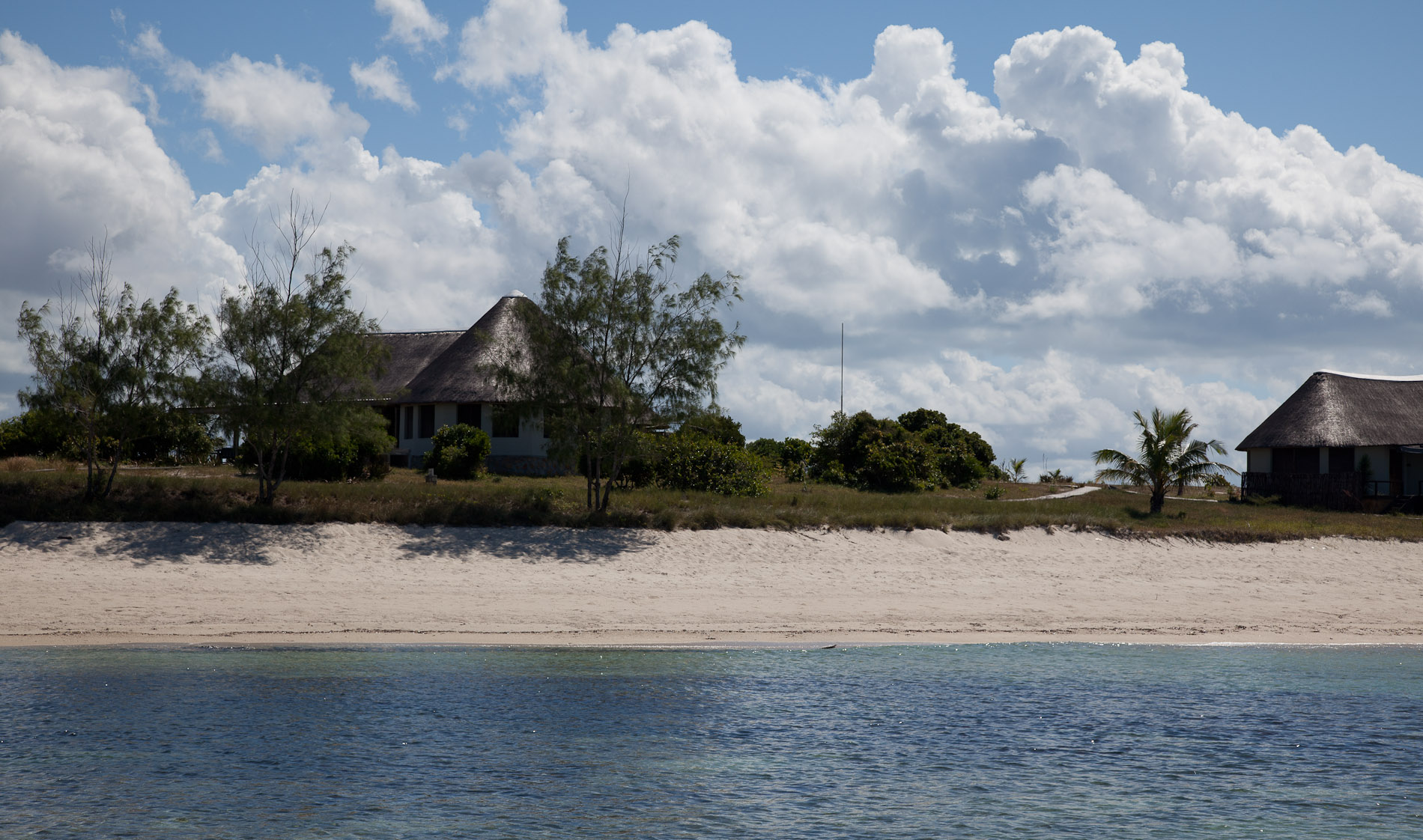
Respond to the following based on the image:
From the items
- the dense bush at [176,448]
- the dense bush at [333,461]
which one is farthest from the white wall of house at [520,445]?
the dense bush at [176,448]

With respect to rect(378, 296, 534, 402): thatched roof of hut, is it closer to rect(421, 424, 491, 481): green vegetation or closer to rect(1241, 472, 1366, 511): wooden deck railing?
rect(421, 424, 491, 481): green vegetation

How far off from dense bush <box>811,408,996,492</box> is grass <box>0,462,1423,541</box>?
29.6 ft

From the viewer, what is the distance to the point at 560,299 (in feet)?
82.4

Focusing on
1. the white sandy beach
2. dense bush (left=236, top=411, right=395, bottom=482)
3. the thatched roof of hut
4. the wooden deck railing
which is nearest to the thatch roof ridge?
the thatched roof of hut

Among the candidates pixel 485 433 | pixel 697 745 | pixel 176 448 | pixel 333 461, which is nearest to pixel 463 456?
pixel 485 433

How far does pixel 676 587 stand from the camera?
19.0 meters

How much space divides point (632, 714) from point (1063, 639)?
7.81m

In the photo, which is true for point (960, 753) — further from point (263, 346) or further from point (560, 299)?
point (263, 346)

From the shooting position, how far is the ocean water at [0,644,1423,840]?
8.05m

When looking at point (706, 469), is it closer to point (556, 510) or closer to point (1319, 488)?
point (556, 510)

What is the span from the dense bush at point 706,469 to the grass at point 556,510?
0.96 m

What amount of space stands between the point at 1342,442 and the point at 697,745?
37.6 m

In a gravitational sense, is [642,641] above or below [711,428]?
below

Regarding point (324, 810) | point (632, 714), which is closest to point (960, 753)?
point (632, 714)
